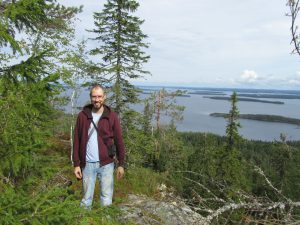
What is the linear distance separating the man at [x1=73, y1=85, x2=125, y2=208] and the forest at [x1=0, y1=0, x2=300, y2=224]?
32 cm

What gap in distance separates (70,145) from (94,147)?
1868 centimetres

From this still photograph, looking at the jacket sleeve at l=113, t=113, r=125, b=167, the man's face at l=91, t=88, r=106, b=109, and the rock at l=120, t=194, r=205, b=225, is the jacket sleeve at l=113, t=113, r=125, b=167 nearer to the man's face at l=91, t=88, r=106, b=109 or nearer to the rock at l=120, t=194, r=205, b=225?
the man's face at l=91, t=88, r=106, b=109

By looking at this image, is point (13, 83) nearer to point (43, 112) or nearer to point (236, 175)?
→ point (43, 112)

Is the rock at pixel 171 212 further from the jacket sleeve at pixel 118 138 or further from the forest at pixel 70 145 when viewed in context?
the jacket sleeve at pixel 118 138

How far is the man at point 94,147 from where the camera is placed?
5090mm

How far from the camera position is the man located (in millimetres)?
5090

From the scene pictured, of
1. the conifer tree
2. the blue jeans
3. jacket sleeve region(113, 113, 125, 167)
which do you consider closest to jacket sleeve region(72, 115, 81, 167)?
the blue jeans

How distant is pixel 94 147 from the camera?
5.10 metres

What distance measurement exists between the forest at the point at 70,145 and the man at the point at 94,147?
316mm

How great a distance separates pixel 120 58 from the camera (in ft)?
61.9

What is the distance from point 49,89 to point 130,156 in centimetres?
1651

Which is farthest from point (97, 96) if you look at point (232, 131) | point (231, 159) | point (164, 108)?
point (164, 108)

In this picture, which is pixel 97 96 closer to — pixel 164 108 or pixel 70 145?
pixel 70 145

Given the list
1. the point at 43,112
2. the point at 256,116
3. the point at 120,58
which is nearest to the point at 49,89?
the point at 43,112
